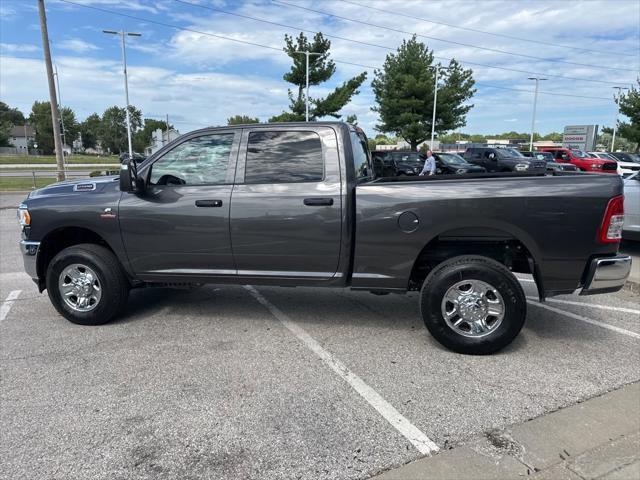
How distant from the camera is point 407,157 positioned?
23281 mm

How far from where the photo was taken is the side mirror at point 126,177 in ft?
13.3

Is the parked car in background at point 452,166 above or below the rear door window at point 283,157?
below

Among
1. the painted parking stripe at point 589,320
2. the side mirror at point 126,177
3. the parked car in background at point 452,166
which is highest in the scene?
the side mirror at point 126,177

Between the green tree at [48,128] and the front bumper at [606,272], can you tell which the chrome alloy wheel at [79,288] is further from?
the green tree at [48,128]

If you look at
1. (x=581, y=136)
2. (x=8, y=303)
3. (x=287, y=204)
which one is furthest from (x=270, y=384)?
(x=581, y=136)

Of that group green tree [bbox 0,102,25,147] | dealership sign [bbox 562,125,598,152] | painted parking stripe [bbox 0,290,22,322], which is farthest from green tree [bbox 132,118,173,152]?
painted parking stripe [bbox 0,290,22,322]

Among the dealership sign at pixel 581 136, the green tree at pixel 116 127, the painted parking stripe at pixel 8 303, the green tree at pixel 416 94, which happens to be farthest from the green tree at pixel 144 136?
the painted parking stripe at pixel 8 303

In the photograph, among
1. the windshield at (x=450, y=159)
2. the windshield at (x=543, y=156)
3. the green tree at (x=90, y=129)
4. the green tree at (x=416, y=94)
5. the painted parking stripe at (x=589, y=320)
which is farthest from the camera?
the green tree at (x=90, y=129)

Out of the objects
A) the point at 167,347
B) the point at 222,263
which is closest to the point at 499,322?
the point at 222,263

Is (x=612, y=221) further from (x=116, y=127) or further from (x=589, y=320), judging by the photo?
(x=116, y=127)

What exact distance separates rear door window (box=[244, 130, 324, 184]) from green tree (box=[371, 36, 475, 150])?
115 feet

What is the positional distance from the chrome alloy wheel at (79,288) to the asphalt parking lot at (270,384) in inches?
9.2

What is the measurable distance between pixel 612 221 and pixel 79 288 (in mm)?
4651

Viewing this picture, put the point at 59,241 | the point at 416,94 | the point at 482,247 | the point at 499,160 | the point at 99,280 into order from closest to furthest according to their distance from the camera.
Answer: the point at 482,247
the point at 99,280
the point at 59,241
the point at 499,160
the point at 416,94
